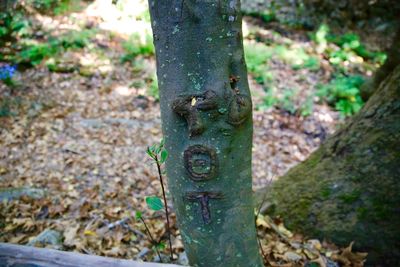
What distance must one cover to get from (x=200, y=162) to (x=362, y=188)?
136 centimetres

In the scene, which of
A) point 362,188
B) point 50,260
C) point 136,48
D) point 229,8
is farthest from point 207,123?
point 136,48

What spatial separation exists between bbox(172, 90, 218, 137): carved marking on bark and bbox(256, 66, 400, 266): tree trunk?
4.60 feet

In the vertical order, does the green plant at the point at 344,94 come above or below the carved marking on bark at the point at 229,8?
below

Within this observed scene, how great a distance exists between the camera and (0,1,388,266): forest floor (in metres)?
2.54

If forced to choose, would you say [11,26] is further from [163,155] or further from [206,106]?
[206,106]

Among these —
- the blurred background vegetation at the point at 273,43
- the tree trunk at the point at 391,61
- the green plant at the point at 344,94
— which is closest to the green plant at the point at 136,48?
the blurred background vegetation at the point at 273,43

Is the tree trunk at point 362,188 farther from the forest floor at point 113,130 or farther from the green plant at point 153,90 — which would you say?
the green plant at point 153,90

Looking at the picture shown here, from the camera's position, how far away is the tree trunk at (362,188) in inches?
85.0

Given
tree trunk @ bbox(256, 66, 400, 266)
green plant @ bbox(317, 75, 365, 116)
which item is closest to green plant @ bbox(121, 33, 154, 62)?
green plant @ bbox(317, 75, 365, 116)

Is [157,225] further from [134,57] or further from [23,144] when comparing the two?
[134,57]

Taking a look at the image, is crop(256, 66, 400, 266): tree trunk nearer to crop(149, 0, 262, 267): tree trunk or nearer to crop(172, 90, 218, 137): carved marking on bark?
crop(149, 0, 262, 267): tree trunk

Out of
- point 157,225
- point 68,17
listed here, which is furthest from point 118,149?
point 68,17

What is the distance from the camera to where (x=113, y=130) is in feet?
15.9

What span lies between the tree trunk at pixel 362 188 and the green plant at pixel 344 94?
11.5 ft
